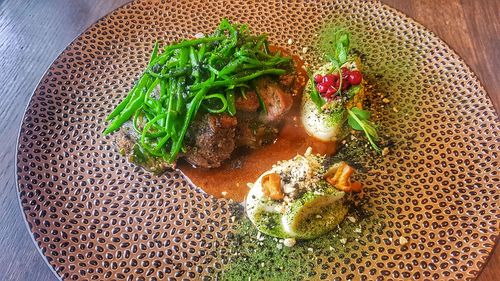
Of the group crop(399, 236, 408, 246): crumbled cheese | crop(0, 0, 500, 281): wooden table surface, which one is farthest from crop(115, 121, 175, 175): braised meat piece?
crop(399, 236, 408, 246): crumbled cheese

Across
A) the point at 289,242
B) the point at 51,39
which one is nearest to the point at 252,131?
the point at 289,242

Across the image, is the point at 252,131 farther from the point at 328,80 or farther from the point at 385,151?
the point at 385,151

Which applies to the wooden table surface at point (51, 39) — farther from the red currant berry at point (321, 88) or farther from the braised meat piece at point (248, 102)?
the braised meat piece at point (248, 102)

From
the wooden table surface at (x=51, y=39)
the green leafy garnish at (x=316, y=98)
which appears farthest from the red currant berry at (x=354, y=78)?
the wooden table surface at (x=51, y=39)

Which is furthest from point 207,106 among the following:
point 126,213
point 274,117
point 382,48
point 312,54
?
point 382,48

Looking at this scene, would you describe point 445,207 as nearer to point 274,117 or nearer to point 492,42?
point 274,117

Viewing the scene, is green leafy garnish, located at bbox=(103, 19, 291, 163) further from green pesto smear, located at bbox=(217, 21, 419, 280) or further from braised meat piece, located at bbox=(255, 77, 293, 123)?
green pesto smear, located at bbox=(217, 21, 419, 280)
